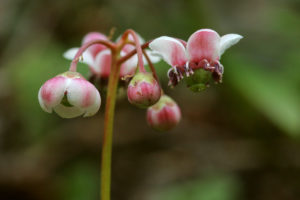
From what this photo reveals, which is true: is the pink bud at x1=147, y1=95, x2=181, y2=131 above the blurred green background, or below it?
below

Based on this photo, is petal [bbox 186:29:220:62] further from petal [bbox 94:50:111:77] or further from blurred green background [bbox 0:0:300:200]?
blurred green background [bbox 0:0:300:200]

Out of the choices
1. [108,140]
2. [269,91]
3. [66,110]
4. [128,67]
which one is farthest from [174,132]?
[66,110]

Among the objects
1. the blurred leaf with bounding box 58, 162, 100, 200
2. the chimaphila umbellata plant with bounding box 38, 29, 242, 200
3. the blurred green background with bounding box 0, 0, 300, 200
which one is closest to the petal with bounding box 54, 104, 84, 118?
the chimaphila umbellata plant with bounding box 38, 29, 242, 200

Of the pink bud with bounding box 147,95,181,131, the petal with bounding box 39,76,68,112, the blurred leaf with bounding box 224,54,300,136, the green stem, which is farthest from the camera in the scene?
the blurred leaf with bounding box 224,54,300,136

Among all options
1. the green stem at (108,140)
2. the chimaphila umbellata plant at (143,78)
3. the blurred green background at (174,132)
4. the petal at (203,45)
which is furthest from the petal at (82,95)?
the blurred green background at (174,132)

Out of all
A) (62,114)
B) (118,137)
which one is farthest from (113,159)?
(62,114)

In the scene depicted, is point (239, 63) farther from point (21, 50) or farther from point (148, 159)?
point (21, 50)
